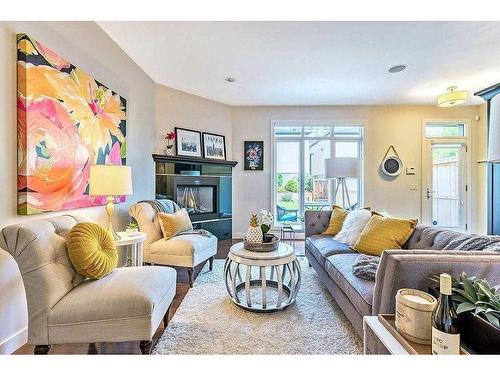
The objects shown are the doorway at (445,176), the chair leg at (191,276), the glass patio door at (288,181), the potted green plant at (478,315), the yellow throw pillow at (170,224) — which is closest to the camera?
the potted green plant at (478,315)

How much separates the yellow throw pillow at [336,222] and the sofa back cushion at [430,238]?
85 cm

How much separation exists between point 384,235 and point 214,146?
3306 millimetres

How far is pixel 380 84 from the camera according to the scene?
3.79 m

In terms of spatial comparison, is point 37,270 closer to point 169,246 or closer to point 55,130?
point 55,130

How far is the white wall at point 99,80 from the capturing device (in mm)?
1614

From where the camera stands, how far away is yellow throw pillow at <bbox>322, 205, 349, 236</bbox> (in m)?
2.99

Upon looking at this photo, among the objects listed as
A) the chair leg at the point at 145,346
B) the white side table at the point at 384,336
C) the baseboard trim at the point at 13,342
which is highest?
the white side table at the point at 384,336

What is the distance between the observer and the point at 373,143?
480cm

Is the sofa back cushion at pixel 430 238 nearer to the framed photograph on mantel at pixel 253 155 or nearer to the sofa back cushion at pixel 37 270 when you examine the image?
the sofa back cushion at pixel 37 270

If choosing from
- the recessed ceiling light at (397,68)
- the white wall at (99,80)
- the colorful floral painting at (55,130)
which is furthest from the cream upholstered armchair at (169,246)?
the recessed ceiling light at (397,68)

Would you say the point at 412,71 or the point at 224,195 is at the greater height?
the point at 412,71
